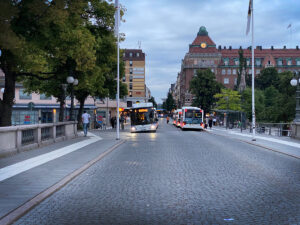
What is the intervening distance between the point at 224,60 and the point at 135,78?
29.4 metres

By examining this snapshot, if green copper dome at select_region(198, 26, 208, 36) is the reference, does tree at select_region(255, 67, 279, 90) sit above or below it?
below

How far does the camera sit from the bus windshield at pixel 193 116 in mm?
43625

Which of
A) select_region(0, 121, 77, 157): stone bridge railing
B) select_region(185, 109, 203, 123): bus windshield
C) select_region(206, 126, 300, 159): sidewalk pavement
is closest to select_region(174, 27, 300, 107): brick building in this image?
select_region(185, 109, 203, 123): bus windshield

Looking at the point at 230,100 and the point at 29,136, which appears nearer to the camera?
the point at 29,136

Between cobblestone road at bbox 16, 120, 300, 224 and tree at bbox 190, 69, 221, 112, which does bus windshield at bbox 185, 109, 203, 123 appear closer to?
cobblestone road at bbox 16, 120, 300, 224

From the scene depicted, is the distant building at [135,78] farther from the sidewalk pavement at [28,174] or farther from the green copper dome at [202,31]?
the sidewalk pavement at [28,174]

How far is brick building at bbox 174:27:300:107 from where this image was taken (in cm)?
12306

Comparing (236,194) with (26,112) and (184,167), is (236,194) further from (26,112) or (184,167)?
(26,112)

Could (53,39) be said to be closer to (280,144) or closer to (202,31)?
(280,144)

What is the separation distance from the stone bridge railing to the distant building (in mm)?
101874

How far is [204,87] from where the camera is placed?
89.1 meters

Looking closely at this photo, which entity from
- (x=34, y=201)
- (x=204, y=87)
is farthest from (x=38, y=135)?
(x=204, y=87)

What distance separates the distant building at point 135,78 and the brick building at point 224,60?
14.5m

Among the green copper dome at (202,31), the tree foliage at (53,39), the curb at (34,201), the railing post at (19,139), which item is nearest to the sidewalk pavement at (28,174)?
the curb at (34,201)
